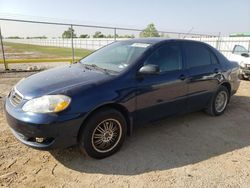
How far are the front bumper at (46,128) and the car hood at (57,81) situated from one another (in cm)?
31

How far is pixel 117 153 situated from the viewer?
3.35m

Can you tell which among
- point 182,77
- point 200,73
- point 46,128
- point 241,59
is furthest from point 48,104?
point 241,59

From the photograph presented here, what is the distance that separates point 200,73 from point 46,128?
120 inches

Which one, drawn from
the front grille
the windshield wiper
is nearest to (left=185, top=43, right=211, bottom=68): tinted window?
the windshield wiper

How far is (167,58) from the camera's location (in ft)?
12.7

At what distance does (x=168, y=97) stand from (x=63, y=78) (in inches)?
68.6

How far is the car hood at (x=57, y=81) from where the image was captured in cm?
289

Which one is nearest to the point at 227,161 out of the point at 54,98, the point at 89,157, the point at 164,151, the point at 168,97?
the point at 164,151

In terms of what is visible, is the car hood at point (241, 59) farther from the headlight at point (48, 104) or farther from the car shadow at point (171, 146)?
the headlight at point (48, 104)

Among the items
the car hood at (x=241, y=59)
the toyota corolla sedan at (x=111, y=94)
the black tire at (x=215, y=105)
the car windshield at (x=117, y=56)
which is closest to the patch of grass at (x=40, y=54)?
the car windshield at (x=117, y=56)

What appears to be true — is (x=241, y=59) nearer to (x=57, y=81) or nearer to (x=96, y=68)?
(x=96, y=68)

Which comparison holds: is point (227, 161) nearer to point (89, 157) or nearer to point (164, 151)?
point (164, 151)

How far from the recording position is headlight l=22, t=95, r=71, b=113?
2.69 meters

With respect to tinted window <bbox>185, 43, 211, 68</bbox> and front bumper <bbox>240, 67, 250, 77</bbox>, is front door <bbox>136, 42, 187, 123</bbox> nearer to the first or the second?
tinted window <bbox>185, 43, 211, 68</bbox>
